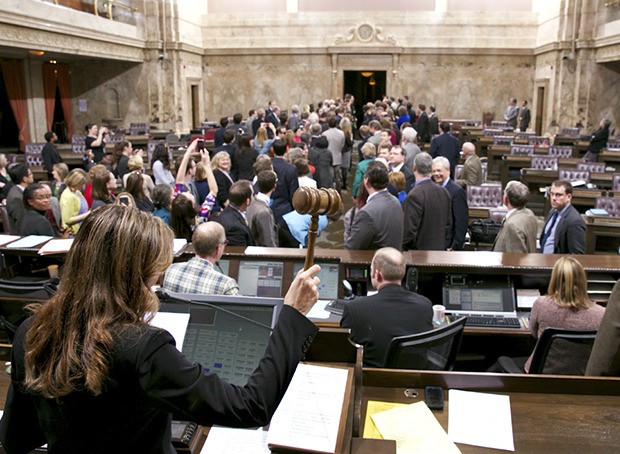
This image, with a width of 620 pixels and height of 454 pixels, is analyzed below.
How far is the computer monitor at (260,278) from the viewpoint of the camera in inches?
187

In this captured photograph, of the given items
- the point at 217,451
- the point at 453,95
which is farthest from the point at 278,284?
the point at 453,95

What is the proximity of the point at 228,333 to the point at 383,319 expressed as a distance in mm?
1356

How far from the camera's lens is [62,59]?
2034cm

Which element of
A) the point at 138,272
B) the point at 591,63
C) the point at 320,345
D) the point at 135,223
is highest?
the point at 591,63

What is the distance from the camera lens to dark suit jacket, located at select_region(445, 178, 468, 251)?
666cm

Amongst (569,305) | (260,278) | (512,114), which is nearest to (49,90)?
(512,114)

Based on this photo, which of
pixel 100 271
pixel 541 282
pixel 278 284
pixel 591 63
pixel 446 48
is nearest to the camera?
pixel 100 271

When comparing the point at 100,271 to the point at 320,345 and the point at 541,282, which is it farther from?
the point at 541,282

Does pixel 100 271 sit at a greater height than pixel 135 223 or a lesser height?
lesser

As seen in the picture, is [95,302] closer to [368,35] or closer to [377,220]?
[377,220]

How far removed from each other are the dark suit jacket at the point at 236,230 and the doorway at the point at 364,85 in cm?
2180

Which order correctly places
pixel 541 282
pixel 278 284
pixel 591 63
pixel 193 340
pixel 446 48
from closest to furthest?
pixel 193 340
pixel 278 284
pixel 541 282
pixel 591 63
pixel 446 48

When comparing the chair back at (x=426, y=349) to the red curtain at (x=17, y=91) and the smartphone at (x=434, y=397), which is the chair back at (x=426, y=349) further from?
the red curtain at (x=17, y=91)

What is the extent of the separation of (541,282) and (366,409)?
3.01 m
